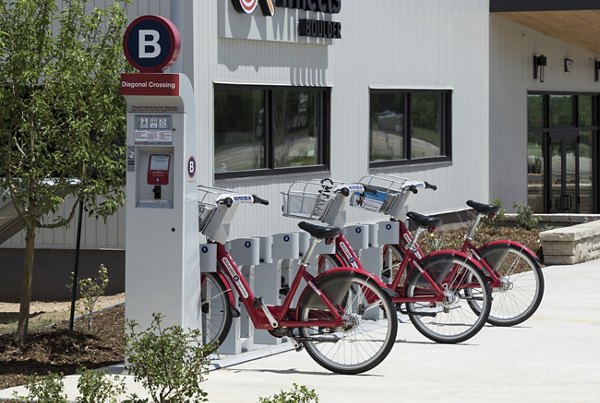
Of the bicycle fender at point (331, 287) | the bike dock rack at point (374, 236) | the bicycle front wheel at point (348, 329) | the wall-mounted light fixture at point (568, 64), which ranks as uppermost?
the wall-mounted light fixture at point (568, 64)

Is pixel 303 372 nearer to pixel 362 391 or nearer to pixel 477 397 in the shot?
pixel 362 391

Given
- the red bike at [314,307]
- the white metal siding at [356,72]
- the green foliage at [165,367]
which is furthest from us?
the white metal siding at [356,72]

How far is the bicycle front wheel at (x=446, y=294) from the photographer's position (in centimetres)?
1121

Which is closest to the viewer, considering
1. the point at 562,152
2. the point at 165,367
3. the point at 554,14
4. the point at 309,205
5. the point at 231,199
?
the point at 165,367

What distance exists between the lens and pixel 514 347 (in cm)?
1131

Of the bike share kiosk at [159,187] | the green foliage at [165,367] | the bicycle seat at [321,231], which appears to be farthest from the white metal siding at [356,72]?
the green foliage at [165,367]

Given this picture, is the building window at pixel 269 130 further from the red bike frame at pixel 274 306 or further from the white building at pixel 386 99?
the red bike frame at pixel 274 306

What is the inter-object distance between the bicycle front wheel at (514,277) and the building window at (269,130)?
455 centimetres

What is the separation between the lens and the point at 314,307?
10.1 meters

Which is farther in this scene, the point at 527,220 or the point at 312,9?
the point at 527,220

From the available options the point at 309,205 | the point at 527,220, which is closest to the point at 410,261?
the point at 309,205

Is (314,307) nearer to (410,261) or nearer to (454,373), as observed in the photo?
(454,373)

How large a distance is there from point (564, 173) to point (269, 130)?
44.9 ft

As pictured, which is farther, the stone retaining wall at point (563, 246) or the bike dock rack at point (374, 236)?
the stone retaining wall at point (563, 246)
